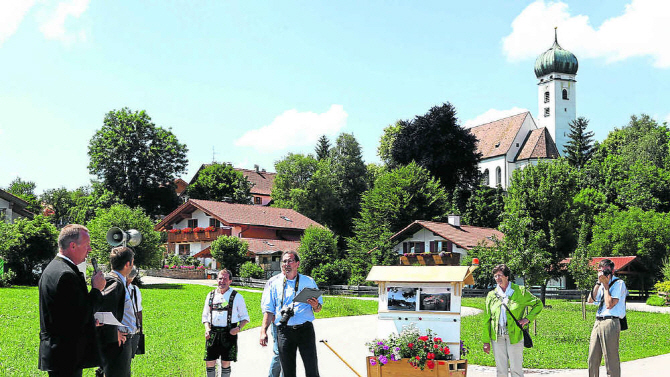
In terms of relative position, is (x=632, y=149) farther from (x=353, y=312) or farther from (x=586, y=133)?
(x=353, y=312)

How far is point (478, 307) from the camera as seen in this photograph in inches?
1246

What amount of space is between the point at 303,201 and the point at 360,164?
904 centimetres

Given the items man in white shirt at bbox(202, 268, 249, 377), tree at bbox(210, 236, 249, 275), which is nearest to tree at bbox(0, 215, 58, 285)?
tree at bbox(210, 236, 249, 275)

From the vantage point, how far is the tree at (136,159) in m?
70.3

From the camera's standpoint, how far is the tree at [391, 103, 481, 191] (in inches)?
2677

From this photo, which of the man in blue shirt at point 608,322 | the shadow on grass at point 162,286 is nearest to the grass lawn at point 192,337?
the man in blue shirt at point 608,322

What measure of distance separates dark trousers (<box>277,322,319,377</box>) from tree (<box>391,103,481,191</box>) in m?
59.7

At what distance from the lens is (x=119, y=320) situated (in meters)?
7.69

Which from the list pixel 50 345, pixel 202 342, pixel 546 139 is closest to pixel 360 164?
pixel 546 139

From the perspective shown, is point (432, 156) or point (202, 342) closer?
point (202, 342)

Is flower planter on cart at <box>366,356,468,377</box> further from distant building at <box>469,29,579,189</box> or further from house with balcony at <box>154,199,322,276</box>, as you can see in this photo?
distant building at <box>469,29,579,189</box>

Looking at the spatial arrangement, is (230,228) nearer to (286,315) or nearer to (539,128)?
(539,128)

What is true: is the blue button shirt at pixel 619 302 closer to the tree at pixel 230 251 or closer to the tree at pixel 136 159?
the tree at pixel 230 251

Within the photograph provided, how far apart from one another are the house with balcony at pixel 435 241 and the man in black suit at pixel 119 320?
42.3 meters
